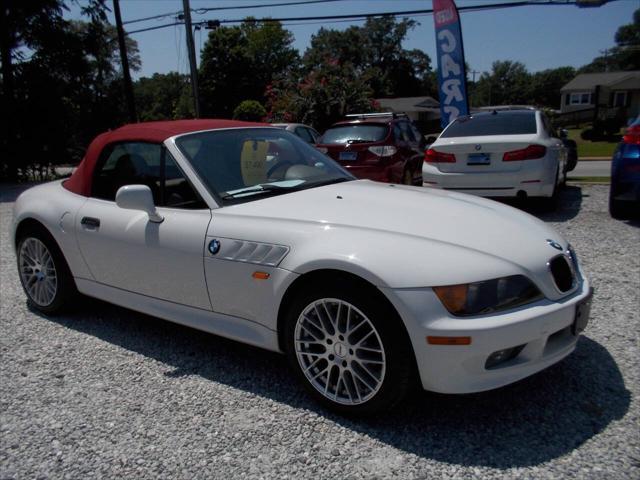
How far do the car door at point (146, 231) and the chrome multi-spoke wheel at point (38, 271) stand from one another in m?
0.59

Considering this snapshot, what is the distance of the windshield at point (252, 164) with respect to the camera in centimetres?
337

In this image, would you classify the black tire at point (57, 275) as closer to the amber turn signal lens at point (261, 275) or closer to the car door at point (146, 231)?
the car door at point (146, 231)

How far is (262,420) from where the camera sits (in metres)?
2.79

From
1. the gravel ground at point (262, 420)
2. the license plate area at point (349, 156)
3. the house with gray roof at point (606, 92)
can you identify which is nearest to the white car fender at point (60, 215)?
the gravel ground at point (262, 420)

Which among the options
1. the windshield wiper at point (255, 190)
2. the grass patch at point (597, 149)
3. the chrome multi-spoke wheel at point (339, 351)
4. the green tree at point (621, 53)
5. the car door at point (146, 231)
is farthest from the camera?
the green tree at point (621, 53)

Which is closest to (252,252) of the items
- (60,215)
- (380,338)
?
(380,338)

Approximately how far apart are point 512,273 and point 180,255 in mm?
1848

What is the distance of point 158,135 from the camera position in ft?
12.0

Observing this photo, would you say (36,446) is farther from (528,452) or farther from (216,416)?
(528,452)

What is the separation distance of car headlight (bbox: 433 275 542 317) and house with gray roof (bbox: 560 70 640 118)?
5794 cm

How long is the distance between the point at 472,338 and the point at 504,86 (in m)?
115

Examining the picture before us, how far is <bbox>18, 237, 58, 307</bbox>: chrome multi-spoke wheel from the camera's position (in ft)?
13.9

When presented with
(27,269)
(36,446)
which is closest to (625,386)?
(36,446)

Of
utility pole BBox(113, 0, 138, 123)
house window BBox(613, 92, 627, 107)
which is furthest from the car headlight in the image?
house window BBox(613, 92, 627, 107)
